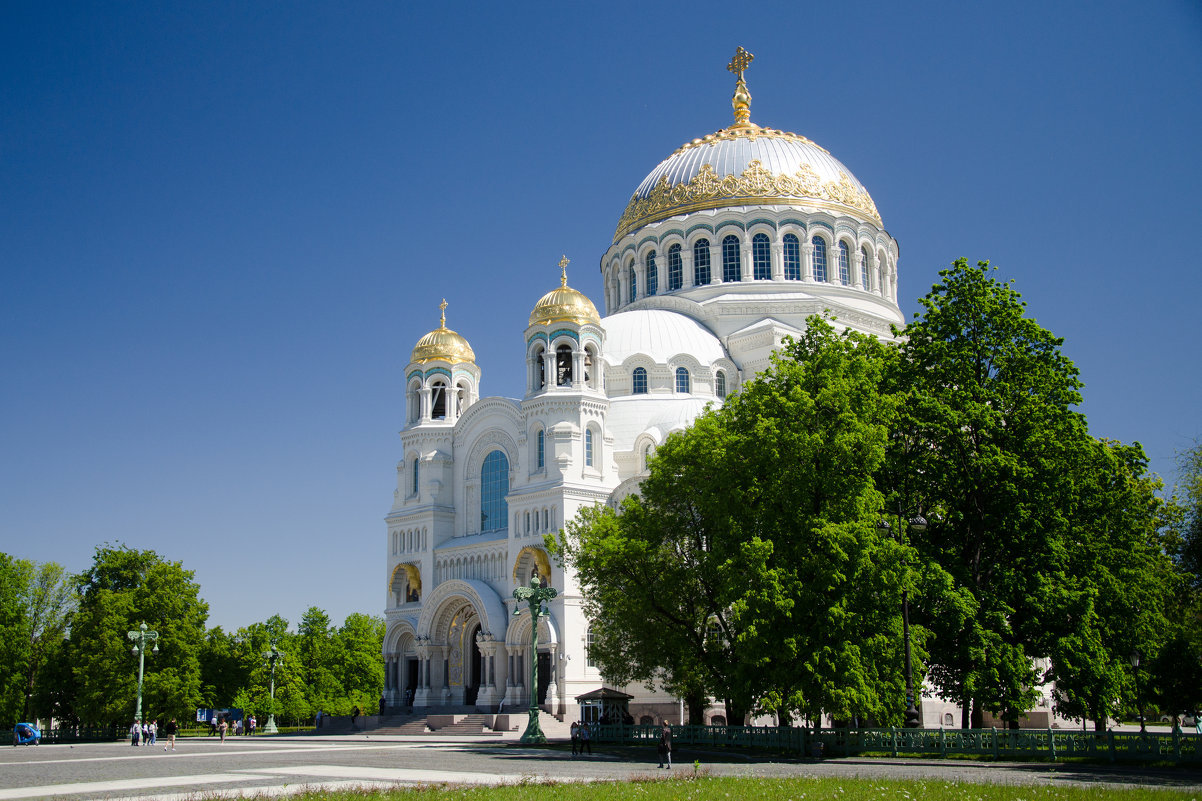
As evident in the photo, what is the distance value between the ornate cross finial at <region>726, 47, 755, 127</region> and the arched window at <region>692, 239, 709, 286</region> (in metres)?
8.80

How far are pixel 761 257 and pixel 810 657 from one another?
3183 centimetres

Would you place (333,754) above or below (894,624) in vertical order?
below

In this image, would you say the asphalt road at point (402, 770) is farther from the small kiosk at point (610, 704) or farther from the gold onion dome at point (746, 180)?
the gold onion dome at point (746, 180)

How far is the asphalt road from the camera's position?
54.7ft

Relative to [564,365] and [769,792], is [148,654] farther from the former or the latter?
[769,792]

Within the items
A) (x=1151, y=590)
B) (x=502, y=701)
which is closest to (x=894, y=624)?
(x=1151, y=590)

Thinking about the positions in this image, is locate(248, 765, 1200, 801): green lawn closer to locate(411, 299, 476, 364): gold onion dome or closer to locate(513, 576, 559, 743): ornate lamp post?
locate(513, 576, 559, 743): ornate lamp post

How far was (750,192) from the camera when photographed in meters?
52.1

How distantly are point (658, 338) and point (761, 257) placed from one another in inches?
320

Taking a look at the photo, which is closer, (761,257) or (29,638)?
(29,638)

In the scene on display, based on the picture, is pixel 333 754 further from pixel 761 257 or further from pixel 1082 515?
pixel 761 257

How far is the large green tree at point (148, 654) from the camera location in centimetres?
4078

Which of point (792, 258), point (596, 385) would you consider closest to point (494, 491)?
point (596, 385)

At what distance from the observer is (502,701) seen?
130ft
